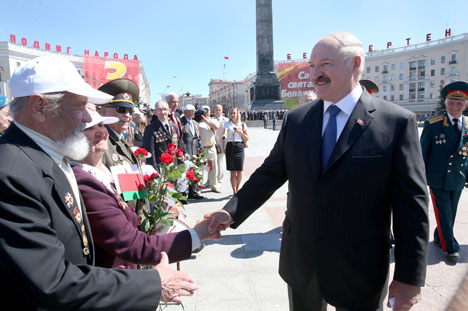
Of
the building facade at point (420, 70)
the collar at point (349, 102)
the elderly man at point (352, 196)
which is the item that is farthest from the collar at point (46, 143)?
the building facade at point (420, 70)

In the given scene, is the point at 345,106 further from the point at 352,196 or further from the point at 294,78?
the point at 294,78

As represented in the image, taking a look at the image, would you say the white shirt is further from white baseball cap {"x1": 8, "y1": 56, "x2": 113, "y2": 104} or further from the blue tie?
→ white baseball cap {"x1": 8, "y1": 56, "x2": 113, "y2": 104}

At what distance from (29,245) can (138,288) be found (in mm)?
442

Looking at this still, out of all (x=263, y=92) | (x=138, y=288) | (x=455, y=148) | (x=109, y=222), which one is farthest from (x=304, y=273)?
(x=263, y=92)

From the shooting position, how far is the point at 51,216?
4.07ft

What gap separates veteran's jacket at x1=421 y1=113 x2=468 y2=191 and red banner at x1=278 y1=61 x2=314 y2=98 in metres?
55.2

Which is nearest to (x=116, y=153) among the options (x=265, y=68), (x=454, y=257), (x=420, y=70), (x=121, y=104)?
(x=121, y=104)

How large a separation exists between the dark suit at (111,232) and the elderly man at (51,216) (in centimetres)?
13

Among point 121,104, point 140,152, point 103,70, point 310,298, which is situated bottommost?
point 310,298

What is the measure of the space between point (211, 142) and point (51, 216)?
6.42 metres

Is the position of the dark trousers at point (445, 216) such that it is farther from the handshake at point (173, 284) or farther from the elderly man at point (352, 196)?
the handshake at point (173, 284)

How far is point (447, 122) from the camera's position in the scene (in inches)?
164

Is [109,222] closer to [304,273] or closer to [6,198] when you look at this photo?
[6,198]

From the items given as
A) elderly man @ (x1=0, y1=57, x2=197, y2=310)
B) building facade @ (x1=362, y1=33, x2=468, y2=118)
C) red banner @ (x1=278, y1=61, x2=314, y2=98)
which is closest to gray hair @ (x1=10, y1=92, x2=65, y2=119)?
elderly man @ (x1=0, y1=57, x2=197, y2=310)
